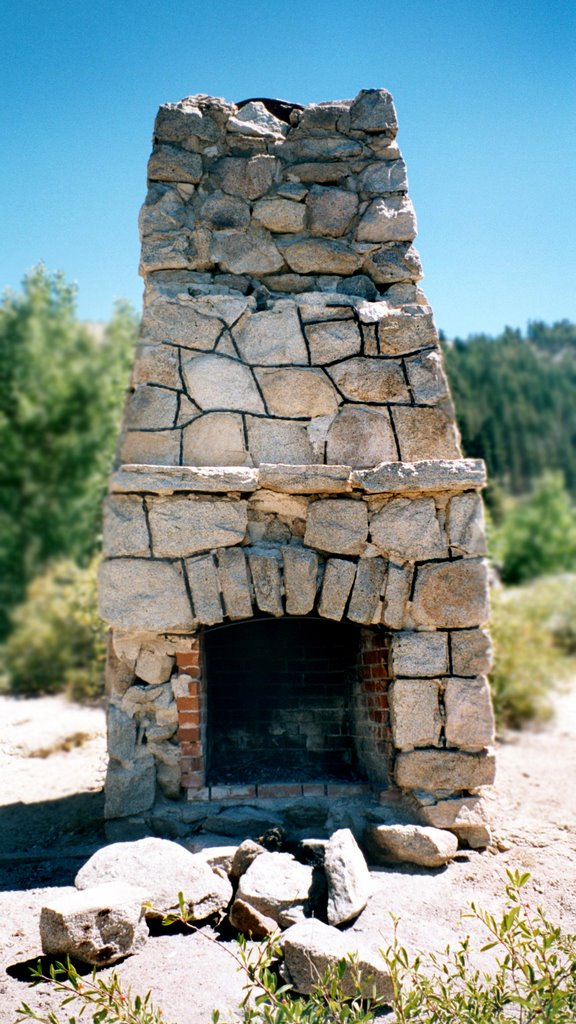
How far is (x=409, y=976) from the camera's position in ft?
9.27

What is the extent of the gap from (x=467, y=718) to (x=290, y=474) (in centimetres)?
163

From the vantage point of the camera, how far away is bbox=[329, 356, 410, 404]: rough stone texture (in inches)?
175

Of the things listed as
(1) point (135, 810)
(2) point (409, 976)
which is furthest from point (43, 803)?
(2) point (409, 976)

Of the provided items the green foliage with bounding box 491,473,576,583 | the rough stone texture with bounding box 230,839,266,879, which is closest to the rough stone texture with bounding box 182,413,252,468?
the rough stone texture with bounding box 230,839,266,879

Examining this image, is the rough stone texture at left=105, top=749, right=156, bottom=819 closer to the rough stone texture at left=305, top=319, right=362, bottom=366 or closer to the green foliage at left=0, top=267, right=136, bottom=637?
the rough stone texture at left=305, top=319, right=362, bottom=366

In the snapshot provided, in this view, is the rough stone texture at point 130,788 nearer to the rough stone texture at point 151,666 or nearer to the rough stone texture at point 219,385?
the rough stone texture at point 151,666

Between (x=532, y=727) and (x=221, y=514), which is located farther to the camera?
(x=532, y=727)

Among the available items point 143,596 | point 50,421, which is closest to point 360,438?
point 143,596

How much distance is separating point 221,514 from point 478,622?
5.02ft

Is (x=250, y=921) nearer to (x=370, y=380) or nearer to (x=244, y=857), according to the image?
(x=244, y=857)

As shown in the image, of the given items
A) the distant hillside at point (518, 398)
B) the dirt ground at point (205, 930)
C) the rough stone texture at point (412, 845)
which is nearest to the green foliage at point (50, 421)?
the distant hillside at point (518, 398)

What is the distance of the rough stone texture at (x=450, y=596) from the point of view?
167 inches

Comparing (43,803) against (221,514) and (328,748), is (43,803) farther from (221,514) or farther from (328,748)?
(221,514)

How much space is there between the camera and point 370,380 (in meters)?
4.46
